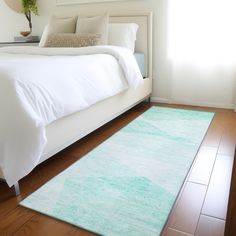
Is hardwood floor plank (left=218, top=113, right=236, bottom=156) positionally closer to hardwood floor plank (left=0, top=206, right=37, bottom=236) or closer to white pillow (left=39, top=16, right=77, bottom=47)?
hardwood floor plank (left=0, top=206, right=37, bottom=236)

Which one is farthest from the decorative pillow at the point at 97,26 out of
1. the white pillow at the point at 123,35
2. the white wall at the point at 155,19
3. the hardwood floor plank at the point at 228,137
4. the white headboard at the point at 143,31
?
the hardwood floor plank at the point at 228,137

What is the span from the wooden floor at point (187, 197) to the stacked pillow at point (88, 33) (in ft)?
3.60

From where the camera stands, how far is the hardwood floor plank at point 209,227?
1143 mm

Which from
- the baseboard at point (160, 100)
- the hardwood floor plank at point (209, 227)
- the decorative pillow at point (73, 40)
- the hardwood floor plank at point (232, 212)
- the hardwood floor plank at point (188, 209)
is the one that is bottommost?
the baseboard at point (160, 100)

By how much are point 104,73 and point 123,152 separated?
0.70 metres

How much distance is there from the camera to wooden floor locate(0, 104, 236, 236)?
1.19 metres

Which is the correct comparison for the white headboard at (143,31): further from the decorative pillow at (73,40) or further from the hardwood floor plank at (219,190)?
the hardwood floor plank at (219,190)

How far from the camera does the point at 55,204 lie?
136 cm

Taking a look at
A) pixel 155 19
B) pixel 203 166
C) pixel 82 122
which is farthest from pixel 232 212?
pixel 155 19

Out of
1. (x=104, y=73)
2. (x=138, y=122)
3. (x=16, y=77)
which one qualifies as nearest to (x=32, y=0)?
(x=104, y=73)

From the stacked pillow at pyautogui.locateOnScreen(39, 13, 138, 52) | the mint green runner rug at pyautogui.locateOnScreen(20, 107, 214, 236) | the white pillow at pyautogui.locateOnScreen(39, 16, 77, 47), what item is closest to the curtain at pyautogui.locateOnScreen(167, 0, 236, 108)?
the stacked pillow at pyautogui.locateOnScreen(39, 13, 138, 52)

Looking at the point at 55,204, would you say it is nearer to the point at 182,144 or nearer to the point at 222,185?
the point at 222,185

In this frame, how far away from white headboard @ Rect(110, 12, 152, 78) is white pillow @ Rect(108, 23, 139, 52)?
115mm

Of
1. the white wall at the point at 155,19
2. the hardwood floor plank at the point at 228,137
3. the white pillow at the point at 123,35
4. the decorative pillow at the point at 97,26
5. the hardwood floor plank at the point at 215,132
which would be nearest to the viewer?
the hardwood floor plank at the point at 228,137
